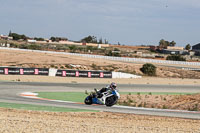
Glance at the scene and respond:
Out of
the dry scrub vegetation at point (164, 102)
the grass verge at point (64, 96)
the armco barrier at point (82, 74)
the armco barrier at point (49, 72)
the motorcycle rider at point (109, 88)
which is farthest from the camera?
the armco barrier at point (82, 74)

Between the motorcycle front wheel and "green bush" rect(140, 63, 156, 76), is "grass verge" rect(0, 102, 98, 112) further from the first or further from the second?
"green bush" rect(140, 63, 156, 76)

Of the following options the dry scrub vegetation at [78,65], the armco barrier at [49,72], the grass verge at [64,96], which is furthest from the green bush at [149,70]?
the grass verge at [64,96]

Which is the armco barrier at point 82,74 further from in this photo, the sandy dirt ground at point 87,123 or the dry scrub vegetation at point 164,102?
the sandy dirt ground at point 87,123

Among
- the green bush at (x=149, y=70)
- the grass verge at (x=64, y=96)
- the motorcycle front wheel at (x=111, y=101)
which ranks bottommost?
the grass verge at (x=64, y=96)

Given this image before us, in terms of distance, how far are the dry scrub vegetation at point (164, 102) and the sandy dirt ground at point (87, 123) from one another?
561 centimetres

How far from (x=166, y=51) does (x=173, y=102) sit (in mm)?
125824

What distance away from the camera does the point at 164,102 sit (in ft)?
92.7

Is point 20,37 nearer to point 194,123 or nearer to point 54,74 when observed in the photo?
point 54,74

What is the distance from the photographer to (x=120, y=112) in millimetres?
21562

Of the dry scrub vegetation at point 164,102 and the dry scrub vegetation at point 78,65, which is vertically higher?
the dry scrub vegetation at point 78,65

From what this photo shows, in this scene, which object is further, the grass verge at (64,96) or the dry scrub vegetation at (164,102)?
the grass verge at (64,96)

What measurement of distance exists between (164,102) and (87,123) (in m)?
12.4

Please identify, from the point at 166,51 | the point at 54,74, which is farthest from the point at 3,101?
the point at 166,51

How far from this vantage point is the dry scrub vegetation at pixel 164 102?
25.7 m
